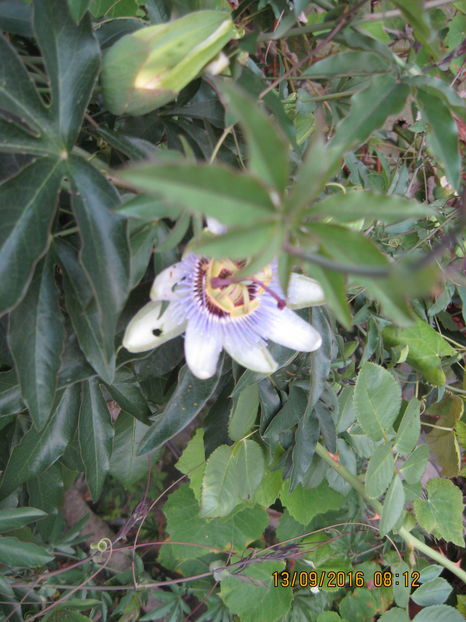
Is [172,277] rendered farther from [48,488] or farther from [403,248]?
[403,248]

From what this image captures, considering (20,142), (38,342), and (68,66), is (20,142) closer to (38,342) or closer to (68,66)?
(68,66)

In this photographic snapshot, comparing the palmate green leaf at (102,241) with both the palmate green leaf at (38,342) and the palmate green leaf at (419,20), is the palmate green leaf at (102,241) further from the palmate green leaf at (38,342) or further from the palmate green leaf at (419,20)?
the palmate green leaf at (419,20)

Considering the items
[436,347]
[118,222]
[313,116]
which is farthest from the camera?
[436,347]

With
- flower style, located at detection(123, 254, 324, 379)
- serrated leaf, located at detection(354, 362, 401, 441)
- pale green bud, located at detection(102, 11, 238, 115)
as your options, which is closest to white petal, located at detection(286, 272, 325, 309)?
flower style, located at detection(123, 254, 324, 379)

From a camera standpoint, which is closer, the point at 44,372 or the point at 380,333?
the point at 44,372

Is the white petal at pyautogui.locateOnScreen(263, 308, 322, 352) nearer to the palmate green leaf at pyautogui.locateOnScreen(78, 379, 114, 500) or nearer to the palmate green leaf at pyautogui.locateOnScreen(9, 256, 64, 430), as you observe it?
the palmate green leaf at pyautogui.locateOnScreen(9, 256, 64, 430)

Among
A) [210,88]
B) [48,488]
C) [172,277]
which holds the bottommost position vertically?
[48,488]

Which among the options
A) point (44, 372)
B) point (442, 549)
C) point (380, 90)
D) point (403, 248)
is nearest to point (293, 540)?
point (442, 549)
